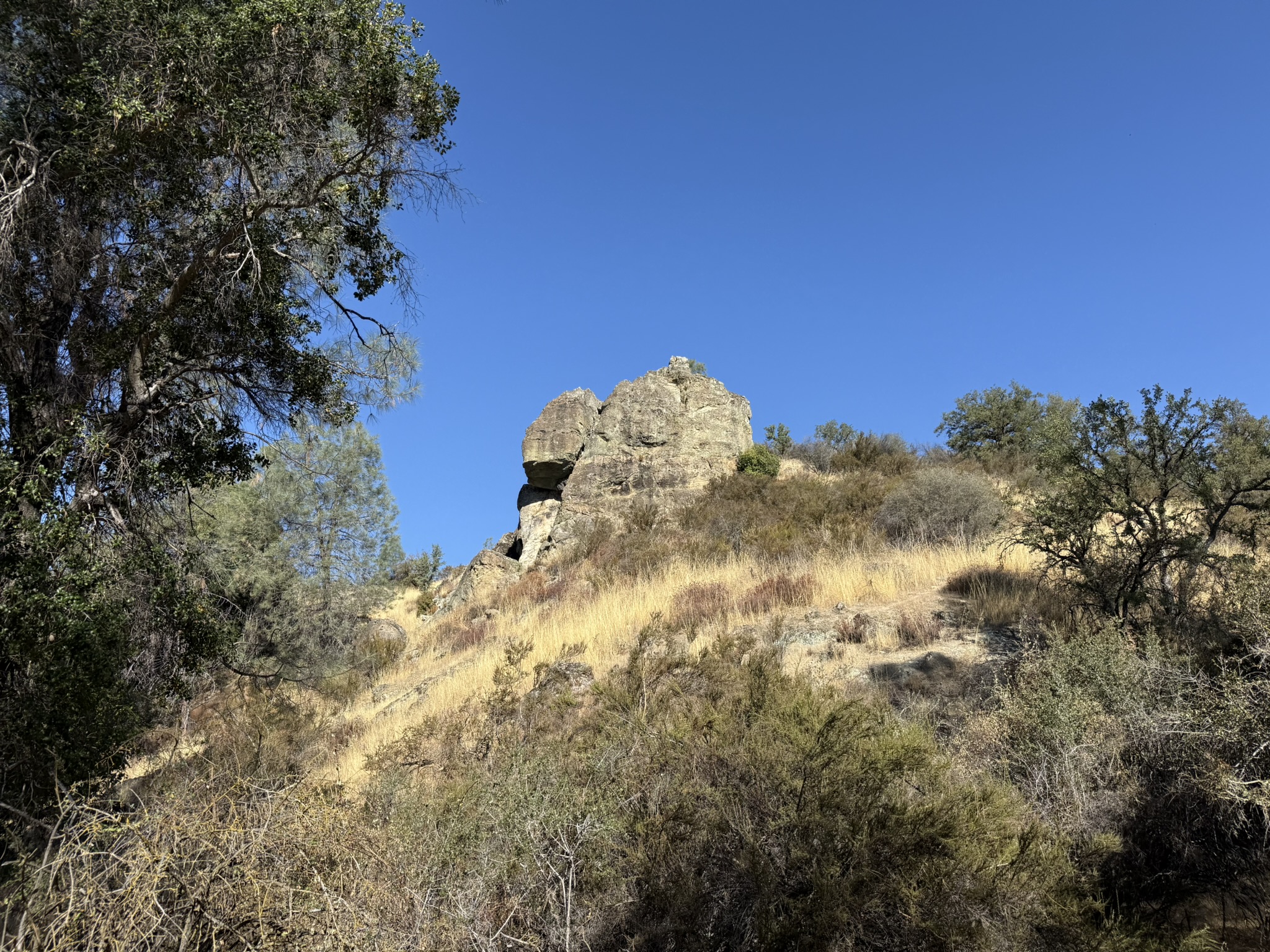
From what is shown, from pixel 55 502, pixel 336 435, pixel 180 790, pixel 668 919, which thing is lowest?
pixel 668 919

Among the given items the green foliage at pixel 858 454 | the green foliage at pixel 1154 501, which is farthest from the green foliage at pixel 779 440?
the green foliage at pixel 1154 501

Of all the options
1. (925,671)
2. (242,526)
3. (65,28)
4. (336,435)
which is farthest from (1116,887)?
(336,435)

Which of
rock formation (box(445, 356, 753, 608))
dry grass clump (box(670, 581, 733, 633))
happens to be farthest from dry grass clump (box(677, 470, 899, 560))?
dry grass clump (box(670, 581, 733, 633))

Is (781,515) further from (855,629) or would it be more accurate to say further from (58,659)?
(58,659)

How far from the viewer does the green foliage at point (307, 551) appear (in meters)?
13.4

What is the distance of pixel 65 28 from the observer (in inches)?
264

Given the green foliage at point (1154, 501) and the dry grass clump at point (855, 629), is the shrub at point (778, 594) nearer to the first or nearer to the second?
the dry grass clump at point (855, 629)

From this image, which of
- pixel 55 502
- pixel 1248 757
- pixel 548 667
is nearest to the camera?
pixel 1248 757

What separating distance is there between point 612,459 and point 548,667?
12.1 metres

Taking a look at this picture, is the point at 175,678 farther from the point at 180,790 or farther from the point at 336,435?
the point at 336,435

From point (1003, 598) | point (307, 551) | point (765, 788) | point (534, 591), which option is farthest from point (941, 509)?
point (307, 551)

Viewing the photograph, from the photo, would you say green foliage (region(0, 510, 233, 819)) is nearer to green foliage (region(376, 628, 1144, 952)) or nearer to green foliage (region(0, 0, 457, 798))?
green foliage (region(0, 0, 457, 798))

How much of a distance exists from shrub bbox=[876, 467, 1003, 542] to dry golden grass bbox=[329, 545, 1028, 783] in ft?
3.60

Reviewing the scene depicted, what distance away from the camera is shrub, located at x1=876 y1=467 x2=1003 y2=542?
45.0 feet
